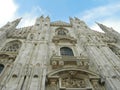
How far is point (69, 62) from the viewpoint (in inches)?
496

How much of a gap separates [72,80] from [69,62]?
77.8 inches

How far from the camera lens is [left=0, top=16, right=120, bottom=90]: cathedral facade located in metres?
9.88

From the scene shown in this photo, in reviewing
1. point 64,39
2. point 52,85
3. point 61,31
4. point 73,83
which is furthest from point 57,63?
point 61,31

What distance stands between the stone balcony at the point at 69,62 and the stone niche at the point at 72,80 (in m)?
0.92

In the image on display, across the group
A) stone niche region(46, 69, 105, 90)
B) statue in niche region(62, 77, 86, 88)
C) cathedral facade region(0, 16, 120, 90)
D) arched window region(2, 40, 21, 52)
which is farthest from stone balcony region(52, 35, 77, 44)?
statue in niche region(62, 77, 86, 88)

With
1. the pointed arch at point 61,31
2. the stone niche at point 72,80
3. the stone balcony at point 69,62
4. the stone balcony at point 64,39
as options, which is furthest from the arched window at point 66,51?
the pointed arch at point 61,31

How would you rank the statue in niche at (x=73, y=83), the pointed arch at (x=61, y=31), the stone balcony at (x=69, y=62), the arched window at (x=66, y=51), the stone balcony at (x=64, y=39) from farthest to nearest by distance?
the pointed arch at (x=61, y=31)
the stone balcony at (x=64, y=39)
the arched window at (x=66, y=51)
the stone balcony at (x=69, y=62)
the statue in niche at (x=73, y=83)

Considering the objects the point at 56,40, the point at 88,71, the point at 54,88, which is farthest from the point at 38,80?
the point at 56,40

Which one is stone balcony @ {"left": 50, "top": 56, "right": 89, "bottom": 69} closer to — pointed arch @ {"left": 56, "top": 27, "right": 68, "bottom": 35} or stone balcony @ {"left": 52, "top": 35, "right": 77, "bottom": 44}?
stone balcony @ {"left": 52, "top": 35, "right": 77, "bottom": 44}

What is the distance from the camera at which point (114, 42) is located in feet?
58.1

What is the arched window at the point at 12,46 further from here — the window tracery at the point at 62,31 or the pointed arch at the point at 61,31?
the window tracery at the point at 62,31

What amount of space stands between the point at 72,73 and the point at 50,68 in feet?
5.71

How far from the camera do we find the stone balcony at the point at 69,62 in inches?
474

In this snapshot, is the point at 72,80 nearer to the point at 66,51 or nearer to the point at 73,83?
the point at 73,83
